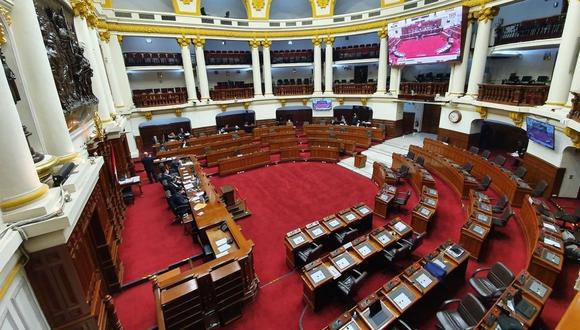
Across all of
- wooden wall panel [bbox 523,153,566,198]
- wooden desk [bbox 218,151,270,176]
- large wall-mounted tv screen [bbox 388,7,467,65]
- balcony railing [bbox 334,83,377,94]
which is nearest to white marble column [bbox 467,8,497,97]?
large wall-mounted tv screen [bbox 388,7,467,65]

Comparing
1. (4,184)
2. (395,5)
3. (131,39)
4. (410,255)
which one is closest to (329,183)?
(410,255)

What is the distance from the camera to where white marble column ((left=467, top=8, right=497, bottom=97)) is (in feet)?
39.8

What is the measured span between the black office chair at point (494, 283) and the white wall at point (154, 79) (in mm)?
21194

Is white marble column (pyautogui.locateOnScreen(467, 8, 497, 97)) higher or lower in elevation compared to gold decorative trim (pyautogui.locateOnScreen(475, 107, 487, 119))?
A: higher

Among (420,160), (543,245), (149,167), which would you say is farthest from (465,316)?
(149,167)

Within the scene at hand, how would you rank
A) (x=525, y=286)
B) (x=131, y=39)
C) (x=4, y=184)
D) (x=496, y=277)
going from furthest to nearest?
1. (x=131, y=39)
2. (x=496, y=277)
3. (x=525, y=286)
4. (x=4, y=184)

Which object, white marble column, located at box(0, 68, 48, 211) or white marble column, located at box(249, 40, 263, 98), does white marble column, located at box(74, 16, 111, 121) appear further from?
white marble column, located at box(249, 40, 263, 98)

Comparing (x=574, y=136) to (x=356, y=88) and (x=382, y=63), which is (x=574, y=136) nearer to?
(x=382, y=63)

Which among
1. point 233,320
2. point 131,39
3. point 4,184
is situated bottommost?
point 233,320

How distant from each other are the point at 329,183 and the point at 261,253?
218 inches

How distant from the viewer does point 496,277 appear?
5.29 m

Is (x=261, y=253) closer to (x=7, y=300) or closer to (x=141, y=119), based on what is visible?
(x=7, y=300)

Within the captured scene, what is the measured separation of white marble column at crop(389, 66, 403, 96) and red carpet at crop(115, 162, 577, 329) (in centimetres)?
820

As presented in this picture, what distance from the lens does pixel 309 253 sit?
6.63 metres
